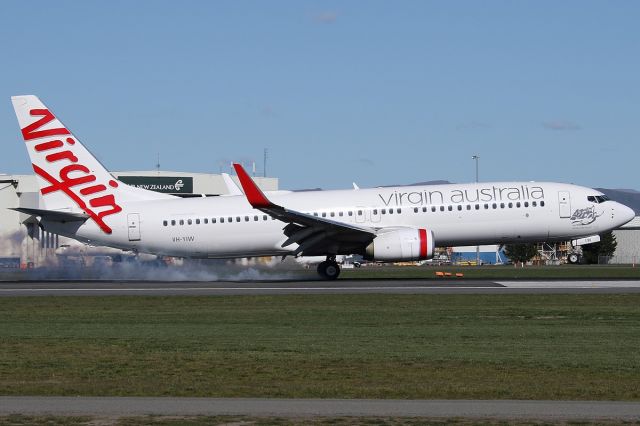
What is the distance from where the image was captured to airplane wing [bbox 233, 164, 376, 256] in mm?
44281

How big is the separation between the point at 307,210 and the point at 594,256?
68.0 meters

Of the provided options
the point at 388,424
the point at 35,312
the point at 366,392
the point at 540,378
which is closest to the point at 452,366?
the point at 540,378

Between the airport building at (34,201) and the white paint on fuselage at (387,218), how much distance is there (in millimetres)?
5800

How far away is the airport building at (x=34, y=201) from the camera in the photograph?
61.7m

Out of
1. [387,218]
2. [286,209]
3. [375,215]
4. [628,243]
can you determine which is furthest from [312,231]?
[628,243]

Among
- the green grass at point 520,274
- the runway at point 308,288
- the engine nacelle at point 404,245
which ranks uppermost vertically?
the engine nacelle at point 404,245

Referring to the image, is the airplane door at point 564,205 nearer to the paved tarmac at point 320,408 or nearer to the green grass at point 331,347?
the green grass at point 331,347

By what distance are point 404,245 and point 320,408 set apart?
106 feet

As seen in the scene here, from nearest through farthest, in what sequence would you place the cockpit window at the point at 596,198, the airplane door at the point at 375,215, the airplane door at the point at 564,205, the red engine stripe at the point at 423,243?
1. the red engine stripe at the point at 423,243
2. the airplane door at the point at 564,205
3. the airplane door at the point at 375,215
4. the cockpit window at the point at 596,198

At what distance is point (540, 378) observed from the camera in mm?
16953

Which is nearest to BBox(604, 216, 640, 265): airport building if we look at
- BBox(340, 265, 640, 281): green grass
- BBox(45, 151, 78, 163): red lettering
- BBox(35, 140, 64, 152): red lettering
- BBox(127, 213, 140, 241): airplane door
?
BBox(340, 265, 640, 281): green grass

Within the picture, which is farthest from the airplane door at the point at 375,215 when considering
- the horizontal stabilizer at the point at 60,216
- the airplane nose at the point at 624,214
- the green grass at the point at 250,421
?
the green grass at the point at 250,421

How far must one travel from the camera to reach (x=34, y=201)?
104 metres

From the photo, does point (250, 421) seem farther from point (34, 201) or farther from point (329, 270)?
point (34, 201)
